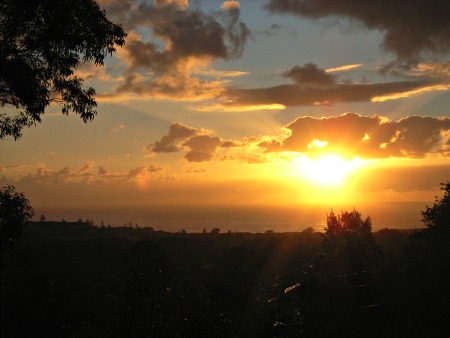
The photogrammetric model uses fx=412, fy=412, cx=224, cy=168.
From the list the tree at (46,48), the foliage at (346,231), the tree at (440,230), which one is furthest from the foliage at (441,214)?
the tree at (46,48)

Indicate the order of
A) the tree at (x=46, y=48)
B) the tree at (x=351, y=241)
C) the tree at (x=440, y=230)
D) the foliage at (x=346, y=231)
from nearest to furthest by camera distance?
the tree at (x=46, y=48) → the tree at (x=440, y=230) → the tree at (x=351, y=241) → the foliage at (x=346, y=231)

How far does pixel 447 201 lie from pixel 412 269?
49.6ft

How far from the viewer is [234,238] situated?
130 m

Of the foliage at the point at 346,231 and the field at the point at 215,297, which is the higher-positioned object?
the foliage at the point at 346,231

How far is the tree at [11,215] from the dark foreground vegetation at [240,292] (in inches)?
26.3

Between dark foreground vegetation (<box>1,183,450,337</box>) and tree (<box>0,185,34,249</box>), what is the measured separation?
2.19 feet

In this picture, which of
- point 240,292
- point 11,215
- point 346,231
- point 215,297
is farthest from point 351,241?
point 11,215

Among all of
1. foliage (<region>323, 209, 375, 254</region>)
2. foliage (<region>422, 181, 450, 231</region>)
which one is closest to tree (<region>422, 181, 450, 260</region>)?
foliage (<region>422, 181, 450, 231</region>)

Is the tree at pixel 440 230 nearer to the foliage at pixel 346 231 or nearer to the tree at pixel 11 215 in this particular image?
the foliage at pixel 346 231

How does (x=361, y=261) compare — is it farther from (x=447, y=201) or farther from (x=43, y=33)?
(x=43, y=33)

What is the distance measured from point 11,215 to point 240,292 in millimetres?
12823

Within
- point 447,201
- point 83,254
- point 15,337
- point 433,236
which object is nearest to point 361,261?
point 433,236

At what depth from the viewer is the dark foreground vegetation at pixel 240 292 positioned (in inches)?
664

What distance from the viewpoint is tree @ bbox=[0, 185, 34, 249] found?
13672 mm
